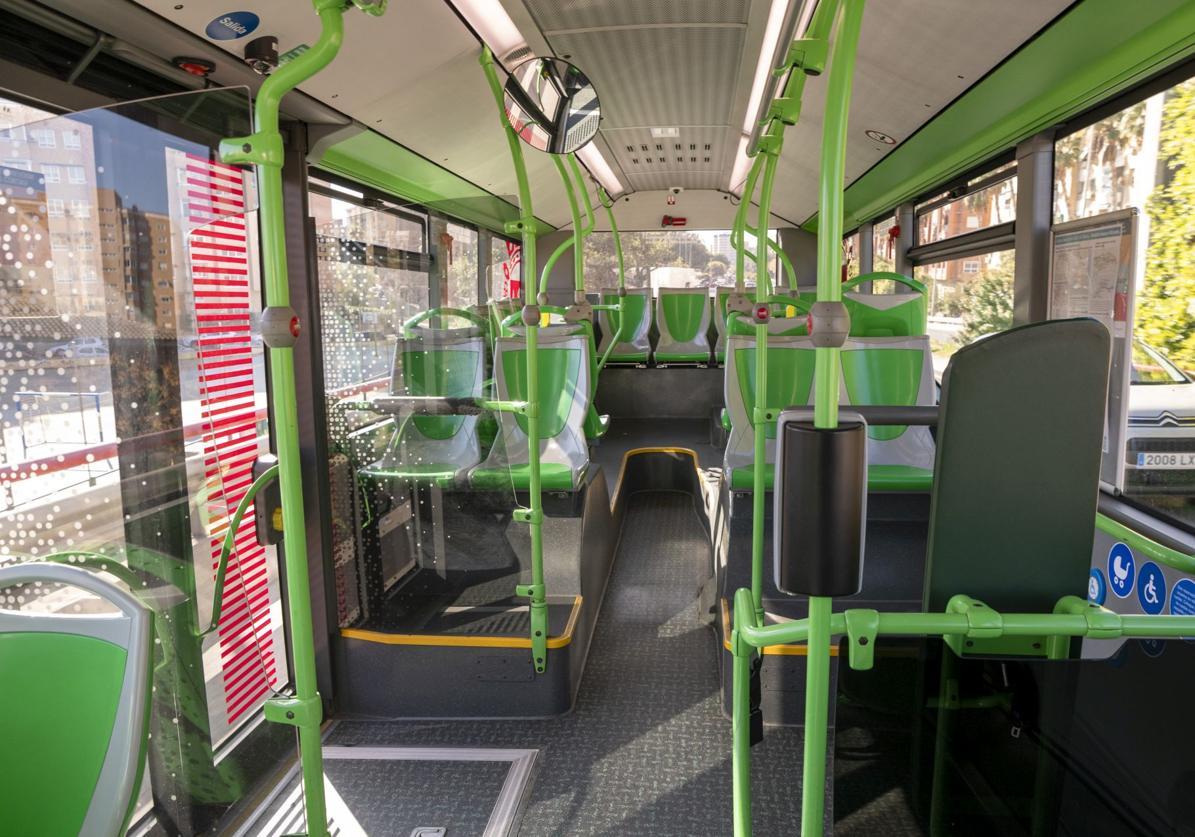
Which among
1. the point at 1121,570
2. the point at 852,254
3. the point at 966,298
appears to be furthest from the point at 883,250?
the point at 1121,570

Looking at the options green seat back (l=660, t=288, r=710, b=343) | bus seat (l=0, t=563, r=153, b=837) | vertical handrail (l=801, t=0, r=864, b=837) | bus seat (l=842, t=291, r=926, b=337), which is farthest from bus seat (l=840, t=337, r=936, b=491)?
green seat back (l=660, t=288, r=710, b=343)

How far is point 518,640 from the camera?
9.80ft

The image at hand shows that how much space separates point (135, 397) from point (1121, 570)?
280 cm

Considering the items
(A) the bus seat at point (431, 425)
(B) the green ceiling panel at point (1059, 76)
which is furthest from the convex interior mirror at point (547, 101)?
(B) the green ceiling panel at point (1059, 76)

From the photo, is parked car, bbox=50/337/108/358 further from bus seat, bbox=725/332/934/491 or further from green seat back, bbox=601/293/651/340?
green seat back, bbox=601/293/651/340

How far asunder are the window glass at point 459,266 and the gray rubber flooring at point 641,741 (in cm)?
166

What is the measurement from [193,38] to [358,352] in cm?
112

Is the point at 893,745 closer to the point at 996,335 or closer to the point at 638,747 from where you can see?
the point at 996,335

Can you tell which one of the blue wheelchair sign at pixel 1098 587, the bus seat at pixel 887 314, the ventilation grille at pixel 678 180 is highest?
the ventilation grille at pixel 678 180

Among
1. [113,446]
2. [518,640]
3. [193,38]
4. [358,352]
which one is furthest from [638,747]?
[193,38]

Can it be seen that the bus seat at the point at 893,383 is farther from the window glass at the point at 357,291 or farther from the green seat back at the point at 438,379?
the window glass at the point at 357,291

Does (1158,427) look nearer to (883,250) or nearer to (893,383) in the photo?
(893,383)

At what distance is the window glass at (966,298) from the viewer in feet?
11.6

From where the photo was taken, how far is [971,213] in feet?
12.9
